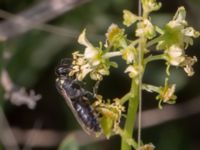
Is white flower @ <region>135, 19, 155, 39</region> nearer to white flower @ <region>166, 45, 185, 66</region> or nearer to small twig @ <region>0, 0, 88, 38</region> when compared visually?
white flower @ <region>166, 45, 185, 66</region>

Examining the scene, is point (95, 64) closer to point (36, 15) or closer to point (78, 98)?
point (78, 98)

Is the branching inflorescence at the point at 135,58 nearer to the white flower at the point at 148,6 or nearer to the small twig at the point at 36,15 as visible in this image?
the white flower at the point at 148,6

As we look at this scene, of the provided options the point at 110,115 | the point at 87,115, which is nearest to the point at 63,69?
the point at 87,115

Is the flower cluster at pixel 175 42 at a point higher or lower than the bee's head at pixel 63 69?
higher

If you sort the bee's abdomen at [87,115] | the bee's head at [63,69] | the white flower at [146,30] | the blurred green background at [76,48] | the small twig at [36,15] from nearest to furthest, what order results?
the white flower at [146,30]
the bee's abdomen at [87,115]
the bee's head at [63,69]
the small twig at [36,15]
the blurred green background at [76,48]

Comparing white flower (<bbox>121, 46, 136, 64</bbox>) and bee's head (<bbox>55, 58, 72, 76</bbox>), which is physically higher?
white flower (<bbox>121, 46, 136, 64</bbox>)

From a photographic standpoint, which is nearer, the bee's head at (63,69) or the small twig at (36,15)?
the bee's head at (63,69)

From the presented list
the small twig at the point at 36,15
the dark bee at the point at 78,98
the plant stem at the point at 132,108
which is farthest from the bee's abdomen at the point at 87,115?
the small twig at the point at 36,15

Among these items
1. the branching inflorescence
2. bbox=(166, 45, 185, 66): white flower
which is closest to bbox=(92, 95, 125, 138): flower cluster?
the branching inflorescence
